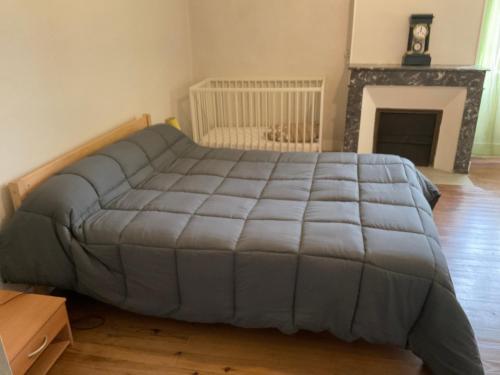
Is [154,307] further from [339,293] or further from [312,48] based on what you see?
[312,48]

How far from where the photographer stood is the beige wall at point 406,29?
4.00 m

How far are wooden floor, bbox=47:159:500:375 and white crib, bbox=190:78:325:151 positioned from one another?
7.00ft

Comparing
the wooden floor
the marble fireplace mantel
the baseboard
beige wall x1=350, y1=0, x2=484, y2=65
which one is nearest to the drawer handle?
the wooden floor

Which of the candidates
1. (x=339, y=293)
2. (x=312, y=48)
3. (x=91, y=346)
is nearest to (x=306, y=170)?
(x=339, y=293)

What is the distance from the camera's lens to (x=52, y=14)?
2.29 m

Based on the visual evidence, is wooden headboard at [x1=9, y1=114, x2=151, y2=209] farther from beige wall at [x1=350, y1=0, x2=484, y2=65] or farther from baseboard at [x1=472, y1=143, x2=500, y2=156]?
baseboard at [x1=472, y1=143, x2=500, y2=156]

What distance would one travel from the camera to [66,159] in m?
2.36

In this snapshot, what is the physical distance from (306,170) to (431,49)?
2.42 meters

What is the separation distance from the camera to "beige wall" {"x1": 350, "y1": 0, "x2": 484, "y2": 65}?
400 centimetres

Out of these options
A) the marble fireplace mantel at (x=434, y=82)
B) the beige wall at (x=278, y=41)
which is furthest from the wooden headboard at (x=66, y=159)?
the marble fireplace mantel at (x=434, y=82)

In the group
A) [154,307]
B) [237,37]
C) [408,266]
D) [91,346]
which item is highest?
[237,37]

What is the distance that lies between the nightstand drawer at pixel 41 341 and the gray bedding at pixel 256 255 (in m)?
0.23

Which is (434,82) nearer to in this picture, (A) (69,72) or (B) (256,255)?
(B) (256,255)

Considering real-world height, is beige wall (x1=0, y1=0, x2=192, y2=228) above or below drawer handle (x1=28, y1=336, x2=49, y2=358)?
above
